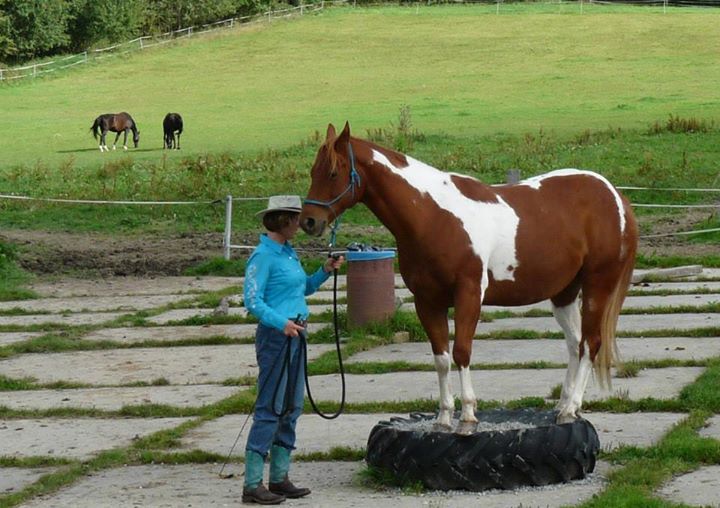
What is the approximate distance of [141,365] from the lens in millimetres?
14102

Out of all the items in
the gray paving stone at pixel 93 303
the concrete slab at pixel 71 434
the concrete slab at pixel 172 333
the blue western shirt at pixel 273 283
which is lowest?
the gray paving stone at pixel 93 303

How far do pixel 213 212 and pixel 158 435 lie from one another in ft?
48.5

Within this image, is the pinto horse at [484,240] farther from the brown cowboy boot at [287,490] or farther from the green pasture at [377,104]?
the green pasture at [377,104]

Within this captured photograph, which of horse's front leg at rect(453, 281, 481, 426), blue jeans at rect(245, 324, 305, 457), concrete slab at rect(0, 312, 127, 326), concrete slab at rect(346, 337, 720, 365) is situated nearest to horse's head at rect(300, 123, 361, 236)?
blue jeans at rect(245, 324, 305, 457)

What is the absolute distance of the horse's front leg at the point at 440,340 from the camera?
908 cm

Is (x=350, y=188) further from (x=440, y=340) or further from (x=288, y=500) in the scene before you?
(x=288, y=500)

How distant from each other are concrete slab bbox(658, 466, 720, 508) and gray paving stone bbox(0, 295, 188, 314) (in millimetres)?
10175

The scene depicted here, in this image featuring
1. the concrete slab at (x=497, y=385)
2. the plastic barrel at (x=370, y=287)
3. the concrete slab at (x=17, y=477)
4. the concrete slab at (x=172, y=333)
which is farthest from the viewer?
the concrete slab at (x=172, y=333)

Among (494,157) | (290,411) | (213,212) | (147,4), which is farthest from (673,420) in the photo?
(147,4)

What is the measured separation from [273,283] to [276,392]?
2.18 feet

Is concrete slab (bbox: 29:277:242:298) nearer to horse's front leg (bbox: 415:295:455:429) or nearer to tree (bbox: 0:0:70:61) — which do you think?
horse's front leg (bbox: 415:295:455:429)

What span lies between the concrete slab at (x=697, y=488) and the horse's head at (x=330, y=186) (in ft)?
8.41

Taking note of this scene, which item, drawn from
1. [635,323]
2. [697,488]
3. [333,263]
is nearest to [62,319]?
[635,323]

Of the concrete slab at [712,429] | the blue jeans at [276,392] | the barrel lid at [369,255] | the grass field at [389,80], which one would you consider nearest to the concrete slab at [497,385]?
the concrete slab at [712,429]
